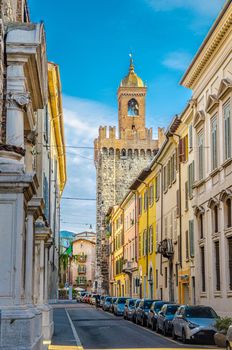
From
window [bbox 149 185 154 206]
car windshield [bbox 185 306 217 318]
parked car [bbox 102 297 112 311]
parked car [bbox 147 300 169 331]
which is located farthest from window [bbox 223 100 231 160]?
parked car [bbox 102 297 112 311]

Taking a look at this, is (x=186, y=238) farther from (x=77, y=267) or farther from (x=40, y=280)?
(x=77, y=267)

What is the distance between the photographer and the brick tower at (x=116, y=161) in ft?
323

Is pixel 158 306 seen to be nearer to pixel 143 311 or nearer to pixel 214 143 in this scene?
pixel 143 311

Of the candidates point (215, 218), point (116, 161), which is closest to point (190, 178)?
point (215, 218)

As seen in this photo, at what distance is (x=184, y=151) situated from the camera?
41312 millimetres

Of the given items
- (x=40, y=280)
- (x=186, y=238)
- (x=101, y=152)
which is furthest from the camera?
(x=101, y=152)

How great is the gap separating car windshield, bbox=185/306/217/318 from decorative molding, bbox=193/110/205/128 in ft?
39.6

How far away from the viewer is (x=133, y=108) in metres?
108

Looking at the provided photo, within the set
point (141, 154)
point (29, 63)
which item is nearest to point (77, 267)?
point (141, 154)

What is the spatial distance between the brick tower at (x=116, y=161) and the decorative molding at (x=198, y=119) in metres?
60.6

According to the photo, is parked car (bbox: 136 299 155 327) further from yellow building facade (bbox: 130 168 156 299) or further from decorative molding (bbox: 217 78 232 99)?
yellow building facade (bbox: 130 168 156 299)

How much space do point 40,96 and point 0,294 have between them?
34.2ft

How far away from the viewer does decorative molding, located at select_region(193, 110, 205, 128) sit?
34.8m

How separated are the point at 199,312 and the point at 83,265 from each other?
5426 inches
